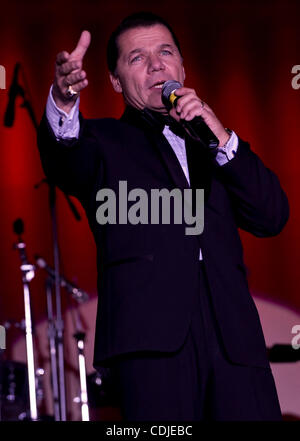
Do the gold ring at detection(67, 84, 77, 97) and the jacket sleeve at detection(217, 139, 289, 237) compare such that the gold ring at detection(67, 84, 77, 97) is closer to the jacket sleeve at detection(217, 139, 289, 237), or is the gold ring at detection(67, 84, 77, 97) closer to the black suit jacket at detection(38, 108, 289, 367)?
the black suit jacket at detection(38, 108, 289, 367)

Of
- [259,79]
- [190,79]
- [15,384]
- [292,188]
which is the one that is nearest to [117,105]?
[190,79]

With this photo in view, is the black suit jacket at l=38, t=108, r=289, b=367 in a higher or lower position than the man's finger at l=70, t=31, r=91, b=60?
lower

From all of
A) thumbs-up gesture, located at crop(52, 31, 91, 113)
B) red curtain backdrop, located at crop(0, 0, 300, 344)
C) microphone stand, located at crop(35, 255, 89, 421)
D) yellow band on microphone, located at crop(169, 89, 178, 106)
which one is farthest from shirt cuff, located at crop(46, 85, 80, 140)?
red curtain backdrop, located at crop(0, 0, 300, 344)

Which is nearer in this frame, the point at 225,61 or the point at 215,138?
the point at 215,138

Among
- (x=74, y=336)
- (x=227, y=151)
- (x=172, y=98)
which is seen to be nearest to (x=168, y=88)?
(x=172, y=98)

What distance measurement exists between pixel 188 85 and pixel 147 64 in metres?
2.53

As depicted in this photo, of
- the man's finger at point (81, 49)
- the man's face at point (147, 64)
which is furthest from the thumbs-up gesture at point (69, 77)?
the man's face at point (147, 64)

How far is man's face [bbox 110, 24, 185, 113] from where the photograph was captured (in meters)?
1.68

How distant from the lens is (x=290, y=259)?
409 centimetres

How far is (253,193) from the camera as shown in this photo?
4.79 feet

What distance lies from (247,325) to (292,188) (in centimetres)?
278

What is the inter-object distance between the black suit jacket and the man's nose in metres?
0.20

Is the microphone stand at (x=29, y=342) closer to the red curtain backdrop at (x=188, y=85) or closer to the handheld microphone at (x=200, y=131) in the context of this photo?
the red curtain backdrop at (x=188, y=85)
